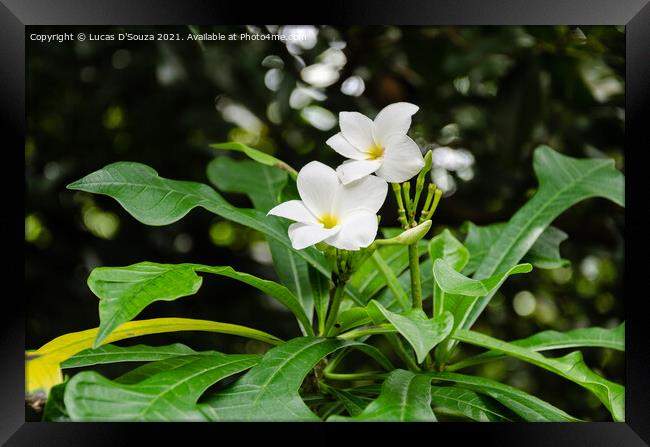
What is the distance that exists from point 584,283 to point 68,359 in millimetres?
1531

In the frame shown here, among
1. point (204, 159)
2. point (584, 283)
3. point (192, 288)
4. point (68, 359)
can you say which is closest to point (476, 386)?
point (192, 288)

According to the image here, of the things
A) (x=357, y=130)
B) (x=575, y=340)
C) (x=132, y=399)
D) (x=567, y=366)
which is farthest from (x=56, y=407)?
(x=575, y=340)

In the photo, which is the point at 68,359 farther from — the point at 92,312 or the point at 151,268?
the point at 92,312

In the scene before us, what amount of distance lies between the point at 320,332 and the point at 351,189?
204 millimetres

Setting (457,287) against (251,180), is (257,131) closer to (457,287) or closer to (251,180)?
(251,180)

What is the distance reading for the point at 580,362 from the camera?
643 millimetres

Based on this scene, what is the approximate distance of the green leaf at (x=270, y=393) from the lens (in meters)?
0.52

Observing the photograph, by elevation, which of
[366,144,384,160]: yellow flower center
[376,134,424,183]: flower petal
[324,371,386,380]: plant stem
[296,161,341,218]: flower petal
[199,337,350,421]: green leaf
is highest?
[366,144,384,160]: yellow flower center

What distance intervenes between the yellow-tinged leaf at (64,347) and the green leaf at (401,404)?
0.19 metres

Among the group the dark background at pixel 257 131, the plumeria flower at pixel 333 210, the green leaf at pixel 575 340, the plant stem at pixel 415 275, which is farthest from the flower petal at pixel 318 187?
the dark background at pixel 257 131

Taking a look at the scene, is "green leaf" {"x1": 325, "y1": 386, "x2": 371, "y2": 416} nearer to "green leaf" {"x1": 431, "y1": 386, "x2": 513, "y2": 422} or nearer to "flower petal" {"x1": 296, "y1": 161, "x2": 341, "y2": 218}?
"green leaf" {"x1": 431, "y1": 386, "x2": 513, "y2": 422}

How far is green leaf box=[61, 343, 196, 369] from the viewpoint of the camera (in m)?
0.62

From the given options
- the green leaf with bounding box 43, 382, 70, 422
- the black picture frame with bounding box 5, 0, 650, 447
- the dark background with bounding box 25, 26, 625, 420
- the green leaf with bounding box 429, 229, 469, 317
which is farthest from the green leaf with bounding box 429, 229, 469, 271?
the dark background with bounding box 25, 26, 625, 420

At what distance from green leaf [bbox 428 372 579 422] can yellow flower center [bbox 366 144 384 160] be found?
0.77 feet
